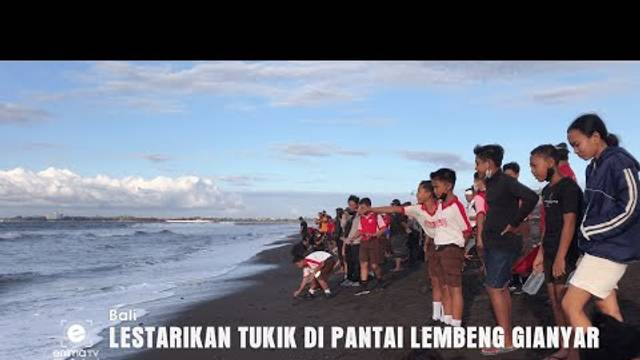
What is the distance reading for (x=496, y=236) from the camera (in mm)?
5266

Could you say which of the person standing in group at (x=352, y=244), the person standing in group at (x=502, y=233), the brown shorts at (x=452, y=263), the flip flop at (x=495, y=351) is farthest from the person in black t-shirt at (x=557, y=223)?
the person standing in group at (x=352, y=244)

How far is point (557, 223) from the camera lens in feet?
15.4

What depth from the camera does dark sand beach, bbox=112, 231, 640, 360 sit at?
19.8 ft

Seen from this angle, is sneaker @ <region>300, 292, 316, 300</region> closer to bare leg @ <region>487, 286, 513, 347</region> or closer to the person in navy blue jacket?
bare leg @ <region>487, 286, 513, 347</region>

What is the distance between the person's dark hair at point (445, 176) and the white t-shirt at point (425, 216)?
1.34 ft

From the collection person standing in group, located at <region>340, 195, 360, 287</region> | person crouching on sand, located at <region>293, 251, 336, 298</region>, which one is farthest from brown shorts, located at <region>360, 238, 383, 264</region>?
person crouching on sand, located at <region>293, 251, 336, 298</region>

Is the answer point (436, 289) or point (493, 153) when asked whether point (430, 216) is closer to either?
point (436, 289)

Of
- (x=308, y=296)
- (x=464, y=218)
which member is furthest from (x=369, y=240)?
(x=464, y=218)

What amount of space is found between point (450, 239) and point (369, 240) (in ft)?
14.3

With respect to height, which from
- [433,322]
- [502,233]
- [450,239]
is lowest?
[433,322]

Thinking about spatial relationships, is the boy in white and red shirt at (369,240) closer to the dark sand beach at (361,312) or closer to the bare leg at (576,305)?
the dark sand beach at (361,312)

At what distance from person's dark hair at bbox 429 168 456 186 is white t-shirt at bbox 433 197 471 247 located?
0.68 feet
